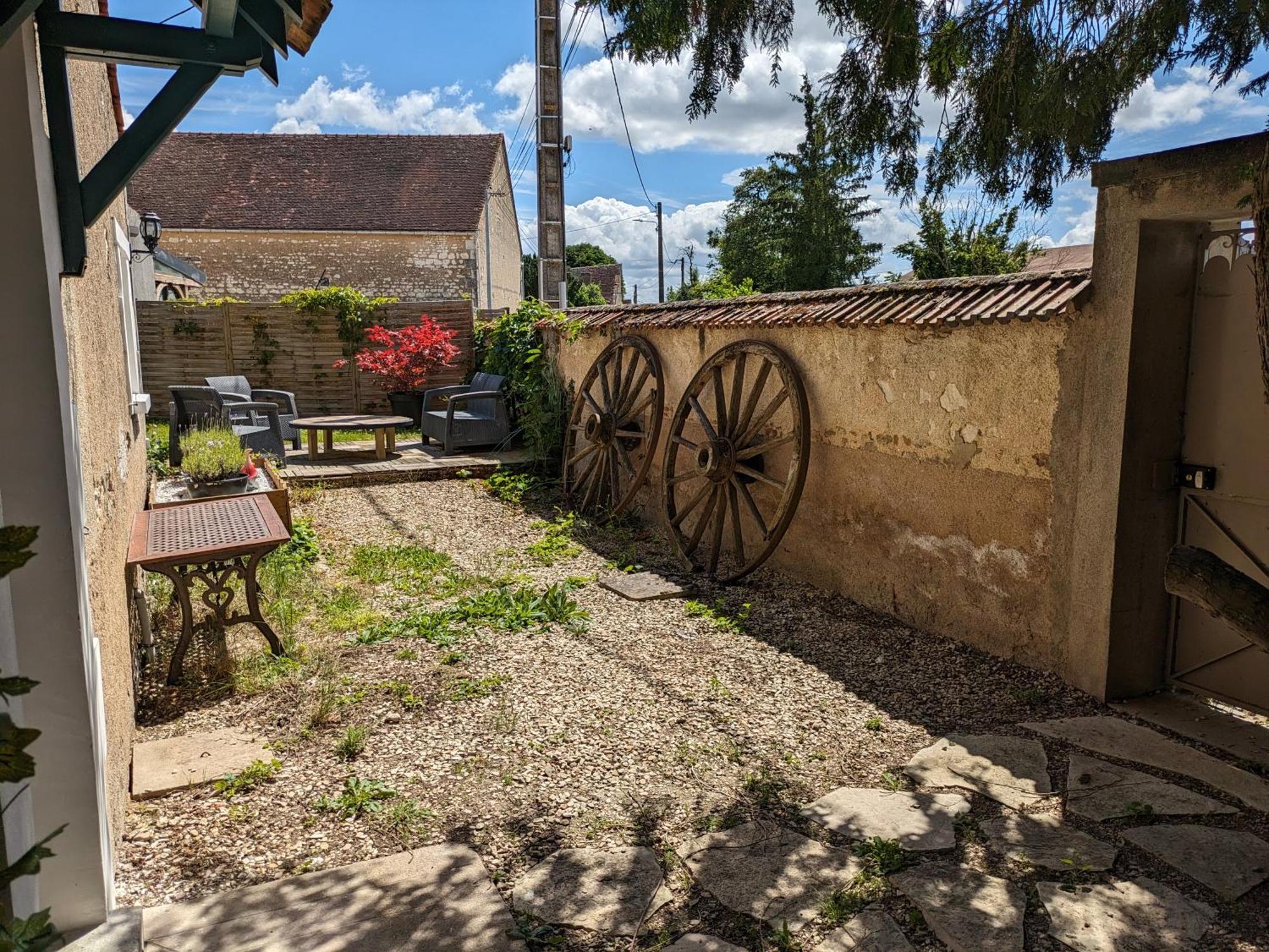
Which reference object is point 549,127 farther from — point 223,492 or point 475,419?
point 223,492

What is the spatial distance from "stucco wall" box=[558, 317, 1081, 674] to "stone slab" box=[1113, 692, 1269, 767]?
0.35m

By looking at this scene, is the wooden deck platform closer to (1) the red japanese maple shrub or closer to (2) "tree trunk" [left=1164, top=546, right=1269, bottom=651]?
(1) the red japanese maple shrub

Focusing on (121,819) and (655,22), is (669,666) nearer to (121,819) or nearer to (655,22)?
(121,819)

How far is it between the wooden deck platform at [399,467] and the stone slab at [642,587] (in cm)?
386

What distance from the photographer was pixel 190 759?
11.1 feet

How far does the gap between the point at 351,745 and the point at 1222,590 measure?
2922 millimetres

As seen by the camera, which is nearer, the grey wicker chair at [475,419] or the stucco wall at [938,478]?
the stucco wall at [938,478]

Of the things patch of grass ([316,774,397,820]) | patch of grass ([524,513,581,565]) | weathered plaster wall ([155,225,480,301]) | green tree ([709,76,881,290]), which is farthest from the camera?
green tree ([709,76,881,290])

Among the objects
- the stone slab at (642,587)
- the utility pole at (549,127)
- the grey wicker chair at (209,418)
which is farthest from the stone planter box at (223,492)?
the utility pole at (549,127)

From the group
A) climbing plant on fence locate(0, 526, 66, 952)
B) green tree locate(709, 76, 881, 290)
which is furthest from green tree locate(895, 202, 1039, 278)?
climbing plant on fence locate(0, 526, 66, 952)

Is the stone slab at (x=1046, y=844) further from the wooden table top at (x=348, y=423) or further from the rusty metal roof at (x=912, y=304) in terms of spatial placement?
the wooden table top at (x=348, y=423)

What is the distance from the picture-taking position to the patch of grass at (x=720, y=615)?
200 inches

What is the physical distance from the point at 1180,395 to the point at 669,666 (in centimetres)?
258

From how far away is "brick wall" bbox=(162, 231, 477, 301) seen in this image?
68.0 feet
